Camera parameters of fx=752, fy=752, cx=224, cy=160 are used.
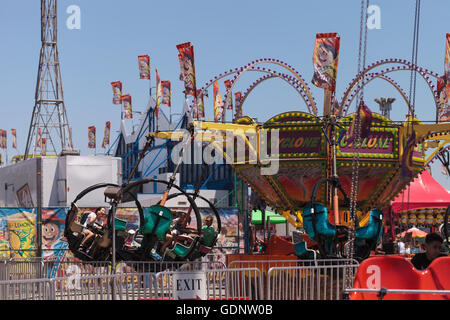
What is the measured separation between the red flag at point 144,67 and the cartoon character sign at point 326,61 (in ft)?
111

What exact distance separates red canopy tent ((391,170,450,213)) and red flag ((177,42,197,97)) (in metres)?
9.46

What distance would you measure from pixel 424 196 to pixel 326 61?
11.8 metres

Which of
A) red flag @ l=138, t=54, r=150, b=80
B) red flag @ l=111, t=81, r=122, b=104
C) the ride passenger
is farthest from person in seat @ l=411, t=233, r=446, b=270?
red flag @ l=111, t=81, r=122, b=104

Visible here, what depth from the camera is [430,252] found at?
8828mm

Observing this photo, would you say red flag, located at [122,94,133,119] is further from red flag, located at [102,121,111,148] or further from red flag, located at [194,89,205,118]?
red flag, located at [194,89,205,118]

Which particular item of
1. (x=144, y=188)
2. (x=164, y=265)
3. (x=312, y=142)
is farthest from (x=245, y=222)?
(x=144, y=188)

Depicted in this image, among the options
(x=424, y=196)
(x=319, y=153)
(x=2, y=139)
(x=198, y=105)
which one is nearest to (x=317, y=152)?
(x=319, y=153)

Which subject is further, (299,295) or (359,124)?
(359,124)

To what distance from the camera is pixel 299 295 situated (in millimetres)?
11594

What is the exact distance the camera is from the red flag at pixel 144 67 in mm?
49500

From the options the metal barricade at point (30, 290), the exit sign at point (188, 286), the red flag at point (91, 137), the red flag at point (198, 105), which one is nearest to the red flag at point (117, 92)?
the red flag at point (91, 137)
